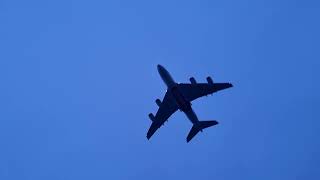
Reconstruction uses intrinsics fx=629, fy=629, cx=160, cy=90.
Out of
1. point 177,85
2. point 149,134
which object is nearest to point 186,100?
point 177,85

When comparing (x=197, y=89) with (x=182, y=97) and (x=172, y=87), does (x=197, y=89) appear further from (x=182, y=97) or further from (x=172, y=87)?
(x=172, y=87)

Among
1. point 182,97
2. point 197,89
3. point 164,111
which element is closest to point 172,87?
point 182,97

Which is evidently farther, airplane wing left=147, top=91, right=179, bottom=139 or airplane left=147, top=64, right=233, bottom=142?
airplane wing left=147, top=91, right=179, bottom=139

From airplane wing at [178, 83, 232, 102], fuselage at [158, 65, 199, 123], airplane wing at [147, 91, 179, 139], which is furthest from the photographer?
airplane wing at [147, 91, 179, 139]

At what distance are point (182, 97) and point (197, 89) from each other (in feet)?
13.0

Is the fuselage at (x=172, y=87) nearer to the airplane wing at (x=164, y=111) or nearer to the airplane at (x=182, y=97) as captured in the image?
the airplane at (x=182, y=97)

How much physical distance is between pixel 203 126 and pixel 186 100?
6874 millimetres

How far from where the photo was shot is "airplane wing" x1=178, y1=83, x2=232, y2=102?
4946 inches

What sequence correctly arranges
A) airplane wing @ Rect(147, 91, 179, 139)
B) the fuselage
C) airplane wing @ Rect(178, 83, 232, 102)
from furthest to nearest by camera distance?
1. airplane wing @ Rect(147, 91, 179, 139)
2. airplane wing @ Rect(178, 83, 232, 102)
3. the fuselage

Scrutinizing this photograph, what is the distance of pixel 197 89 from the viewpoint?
127 meters

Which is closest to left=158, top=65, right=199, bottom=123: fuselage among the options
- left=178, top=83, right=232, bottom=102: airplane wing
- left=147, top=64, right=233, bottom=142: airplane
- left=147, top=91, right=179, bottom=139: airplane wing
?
left=147, top=64, right=233, bottom=142: airplane

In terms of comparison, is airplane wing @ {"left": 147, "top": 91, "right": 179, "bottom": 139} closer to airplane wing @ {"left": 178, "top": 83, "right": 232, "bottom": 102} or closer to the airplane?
the airplane

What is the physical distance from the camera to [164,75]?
124m

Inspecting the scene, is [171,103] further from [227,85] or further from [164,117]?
[227,85]
